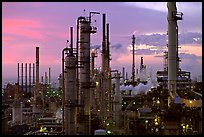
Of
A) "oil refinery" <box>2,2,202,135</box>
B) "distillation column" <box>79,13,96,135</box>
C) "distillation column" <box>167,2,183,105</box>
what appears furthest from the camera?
"distillation column" <box>167,2,183,105</box>

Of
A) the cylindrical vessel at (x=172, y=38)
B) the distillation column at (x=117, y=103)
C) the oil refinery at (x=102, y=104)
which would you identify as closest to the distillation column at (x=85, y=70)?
the oil refinery at (x=102, y=104)

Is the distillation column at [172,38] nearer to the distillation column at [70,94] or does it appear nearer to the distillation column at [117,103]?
the distillation column at [117,103]

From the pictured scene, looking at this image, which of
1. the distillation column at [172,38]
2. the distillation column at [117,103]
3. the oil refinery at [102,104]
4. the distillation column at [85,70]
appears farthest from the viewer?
the distillation column at [117,103]

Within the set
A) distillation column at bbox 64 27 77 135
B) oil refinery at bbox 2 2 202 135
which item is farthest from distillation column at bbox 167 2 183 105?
distillation column at bbox 64 27 77 135

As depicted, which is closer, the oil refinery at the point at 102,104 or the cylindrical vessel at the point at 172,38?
the oil refinery at the point at 102,104

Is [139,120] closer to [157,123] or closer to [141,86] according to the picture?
[157,123]

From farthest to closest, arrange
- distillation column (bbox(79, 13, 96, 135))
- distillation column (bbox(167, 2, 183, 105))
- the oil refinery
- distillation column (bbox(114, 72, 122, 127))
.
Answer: distillation column (bbox(114, 72, 122, 127))
distillation column (bbox(167, 2, 183, 105))
distillation column (bbox(79, 13, 96, 135))
the oil refinery

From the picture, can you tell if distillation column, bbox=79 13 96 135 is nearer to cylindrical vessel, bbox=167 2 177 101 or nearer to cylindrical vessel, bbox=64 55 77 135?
cylindrical vessel, bbox=64 55 77 135

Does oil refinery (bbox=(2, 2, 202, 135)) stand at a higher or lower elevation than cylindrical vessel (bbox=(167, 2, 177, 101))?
lower

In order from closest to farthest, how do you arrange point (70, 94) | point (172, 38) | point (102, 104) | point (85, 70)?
point (70, 94) < point (85, 70) < point (172, 38) < point (102, 104)

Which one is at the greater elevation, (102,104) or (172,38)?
(172,38)

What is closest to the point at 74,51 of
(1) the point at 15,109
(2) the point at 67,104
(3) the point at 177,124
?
(2) the point at 67,104

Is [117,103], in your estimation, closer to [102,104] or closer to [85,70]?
[102,104]

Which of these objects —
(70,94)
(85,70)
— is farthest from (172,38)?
(70,94)
